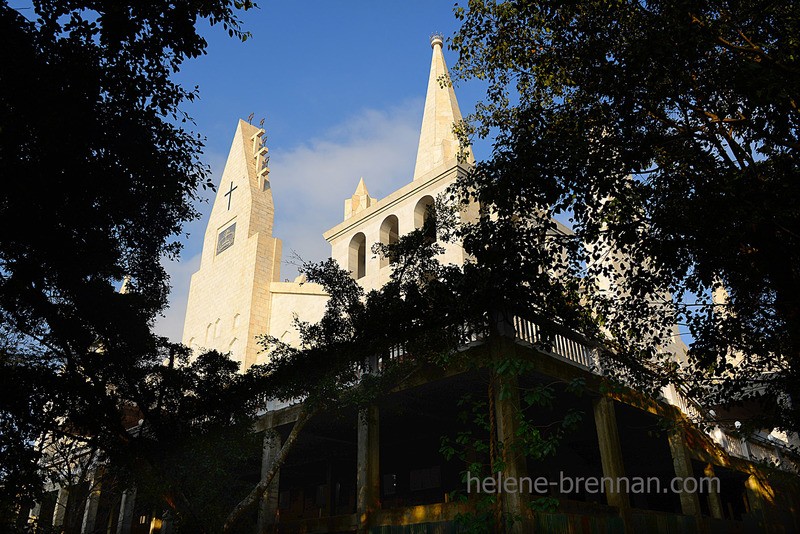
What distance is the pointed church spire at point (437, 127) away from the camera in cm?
2847

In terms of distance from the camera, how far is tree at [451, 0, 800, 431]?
8.81m

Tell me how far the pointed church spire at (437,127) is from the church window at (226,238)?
1183 centimetres

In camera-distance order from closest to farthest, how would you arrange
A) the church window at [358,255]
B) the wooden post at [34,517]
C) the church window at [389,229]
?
the wooden post at [34,517] < the church window at [389,229] < the church window at [358,255]

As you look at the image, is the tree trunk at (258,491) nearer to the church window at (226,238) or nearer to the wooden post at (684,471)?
the wooden post at (684,471)

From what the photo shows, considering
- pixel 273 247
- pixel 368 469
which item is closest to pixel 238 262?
pixel 273 247

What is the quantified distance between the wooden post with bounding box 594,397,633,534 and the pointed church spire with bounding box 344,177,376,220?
18.1 m

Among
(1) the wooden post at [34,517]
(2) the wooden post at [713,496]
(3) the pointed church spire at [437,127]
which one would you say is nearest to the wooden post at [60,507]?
(1) the wooden post at [34,517]

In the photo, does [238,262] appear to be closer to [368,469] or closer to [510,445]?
[368,469]

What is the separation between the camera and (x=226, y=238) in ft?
115

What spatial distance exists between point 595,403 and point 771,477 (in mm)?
9972

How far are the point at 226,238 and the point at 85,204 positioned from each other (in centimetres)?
2613

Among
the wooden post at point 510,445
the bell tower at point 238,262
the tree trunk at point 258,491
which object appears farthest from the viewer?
the bell tower at point 238,262

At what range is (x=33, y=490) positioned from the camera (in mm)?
11297

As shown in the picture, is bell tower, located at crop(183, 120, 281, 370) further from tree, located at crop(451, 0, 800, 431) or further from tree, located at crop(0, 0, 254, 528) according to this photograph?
tree, located at crop(451, 0, 800, 431)
